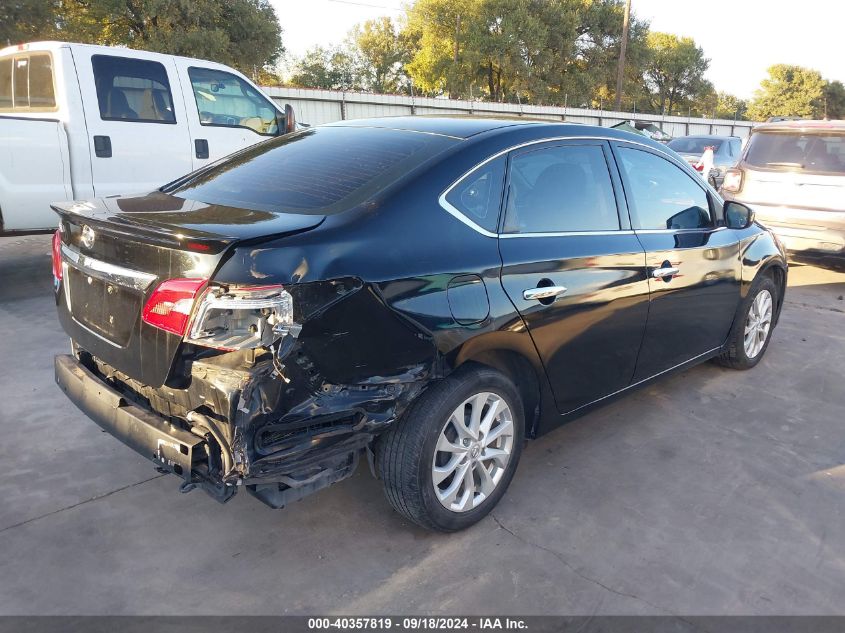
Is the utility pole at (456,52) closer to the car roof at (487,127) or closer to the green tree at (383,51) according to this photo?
the green tree at (383,51)

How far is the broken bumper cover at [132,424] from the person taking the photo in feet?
7.52

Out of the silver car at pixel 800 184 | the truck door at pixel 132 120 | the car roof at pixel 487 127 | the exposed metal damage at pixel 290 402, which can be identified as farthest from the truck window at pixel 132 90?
the silver car at pixel 800 184

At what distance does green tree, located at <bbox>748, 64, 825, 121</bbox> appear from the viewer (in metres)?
74.4

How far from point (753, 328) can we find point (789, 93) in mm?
85429

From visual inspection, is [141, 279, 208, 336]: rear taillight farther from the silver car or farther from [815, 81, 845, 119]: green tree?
[815, 81, 845, 119]: green tree

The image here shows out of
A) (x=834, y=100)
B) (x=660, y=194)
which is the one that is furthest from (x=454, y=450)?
(x=834, y=100)

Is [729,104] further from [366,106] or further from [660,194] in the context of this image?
[660,194]

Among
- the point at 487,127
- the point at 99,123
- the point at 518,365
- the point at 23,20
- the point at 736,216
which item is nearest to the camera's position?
the point at 518,365

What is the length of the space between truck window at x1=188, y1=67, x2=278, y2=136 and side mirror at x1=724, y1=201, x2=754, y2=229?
5.19m

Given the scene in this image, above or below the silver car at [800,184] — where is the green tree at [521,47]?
above

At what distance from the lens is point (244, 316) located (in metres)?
2.22

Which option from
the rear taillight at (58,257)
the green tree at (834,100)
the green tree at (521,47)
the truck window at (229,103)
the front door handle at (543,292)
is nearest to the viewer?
the front door handle at (543,292)

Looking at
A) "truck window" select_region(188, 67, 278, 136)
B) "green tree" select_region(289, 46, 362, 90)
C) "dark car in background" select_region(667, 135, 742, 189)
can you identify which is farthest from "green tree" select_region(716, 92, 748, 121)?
"truck window" select_region(188, 67, 278, 136)

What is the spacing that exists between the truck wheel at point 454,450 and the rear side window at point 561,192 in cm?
75
